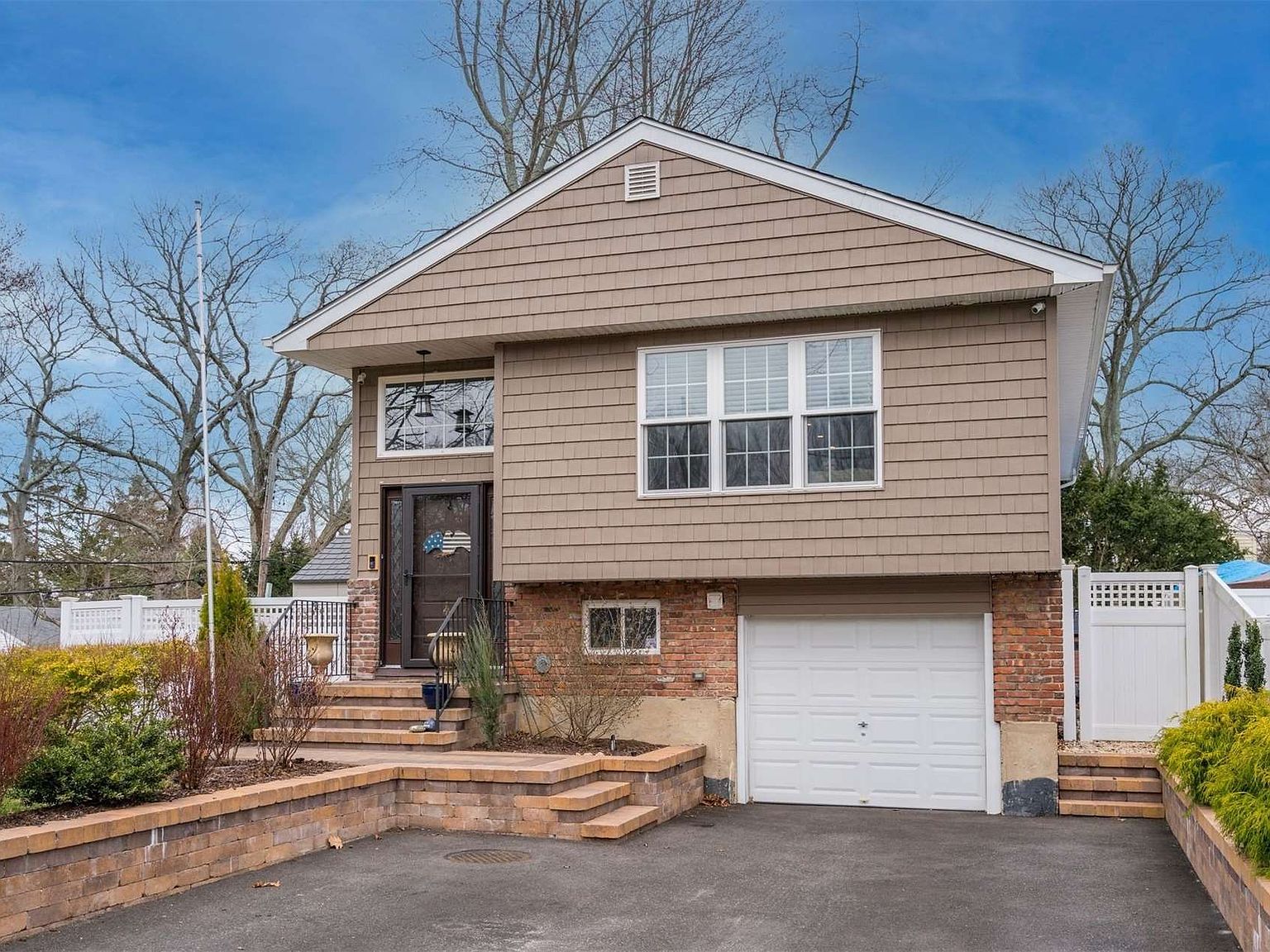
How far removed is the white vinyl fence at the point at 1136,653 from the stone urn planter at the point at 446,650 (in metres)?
5.80

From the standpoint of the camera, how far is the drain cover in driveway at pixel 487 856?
27.5 feet

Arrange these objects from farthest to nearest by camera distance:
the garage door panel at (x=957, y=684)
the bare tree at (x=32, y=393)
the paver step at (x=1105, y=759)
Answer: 1. the bare tree at (x=32, y=393)
2. the garage door panel at (x=957, y=684)
3. the paver step at (x=1105, y=759)

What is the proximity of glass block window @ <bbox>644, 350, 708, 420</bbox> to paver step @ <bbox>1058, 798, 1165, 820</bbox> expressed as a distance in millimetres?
4898

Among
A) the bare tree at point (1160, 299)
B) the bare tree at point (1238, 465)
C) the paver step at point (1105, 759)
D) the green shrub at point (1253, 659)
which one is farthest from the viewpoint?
the bare tree at point (1238, 465)

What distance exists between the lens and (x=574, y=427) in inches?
467

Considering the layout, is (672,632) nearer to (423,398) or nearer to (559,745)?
(559,745)

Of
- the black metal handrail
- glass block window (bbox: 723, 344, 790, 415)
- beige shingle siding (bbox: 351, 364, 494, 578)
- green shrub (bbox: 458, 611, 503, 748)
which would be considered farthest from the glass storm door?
glass block window (bbox: 723, 344, 790, 415)

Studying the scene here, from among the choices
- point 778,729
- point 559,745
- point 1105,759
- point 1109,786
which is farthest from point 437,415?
point 1109,786

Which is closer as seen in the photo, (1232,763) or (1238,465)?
(1232,763)

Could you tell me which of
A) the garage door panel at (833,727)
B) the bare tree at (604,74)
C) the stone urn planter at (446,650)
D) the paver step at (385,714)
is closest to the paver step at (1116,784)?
the garage door panel at (833,727)

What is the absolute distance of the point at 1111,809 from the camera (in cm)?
1068

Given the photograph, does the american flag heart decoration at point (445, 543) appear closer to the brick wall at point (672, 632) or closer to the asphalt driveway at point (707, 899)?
the brick wall at point (672, 632)

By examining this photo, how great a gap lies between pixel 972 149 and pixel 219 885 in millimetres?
22905

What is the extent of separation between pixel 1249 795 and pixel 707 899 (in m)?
3.18
